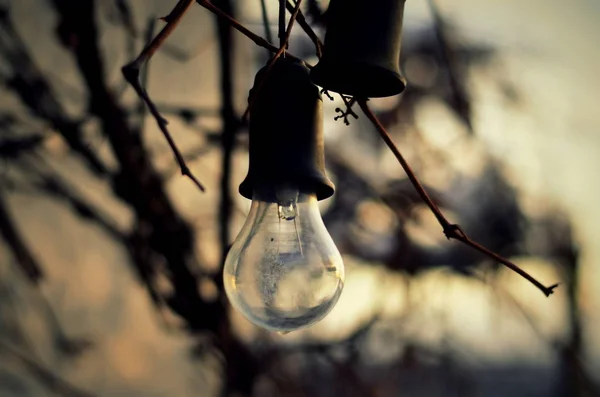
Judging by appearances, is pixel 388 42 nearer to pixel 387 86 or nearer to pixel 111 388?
pixel 387 86

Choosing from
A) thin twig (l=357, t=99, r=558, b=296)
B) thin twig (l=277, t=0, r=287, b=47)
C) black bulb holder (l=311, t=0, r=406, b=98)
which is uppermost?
thin twig (l=277, t=0, r=287, b=47)

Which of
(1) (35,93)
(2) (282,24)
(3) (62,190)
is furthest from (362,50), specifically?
(3) (62,190)

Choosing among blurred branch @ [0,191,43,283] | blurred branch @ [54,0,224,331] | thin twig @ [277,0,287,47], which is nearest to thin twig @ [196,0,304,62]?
thin twig @ [277,0,287,47]

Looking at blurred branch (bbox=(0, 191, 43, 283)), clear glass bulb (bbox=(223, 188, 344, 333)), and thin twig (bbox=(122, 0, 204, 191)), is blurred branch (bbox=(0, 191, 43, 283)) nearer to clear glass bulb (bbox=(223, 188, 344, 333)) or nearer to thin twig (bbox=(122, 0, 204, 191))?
clear glass bulb (bbox=(223, 188, 344, 333))

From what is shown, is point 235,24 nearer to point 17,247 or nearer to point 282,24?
point 282,24

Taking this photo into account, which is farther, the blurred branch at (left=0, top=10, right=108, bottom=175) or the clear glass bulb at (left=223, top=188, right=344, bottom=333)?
the blurred branch at (left=0, top=10, right=108, bottom=175)
